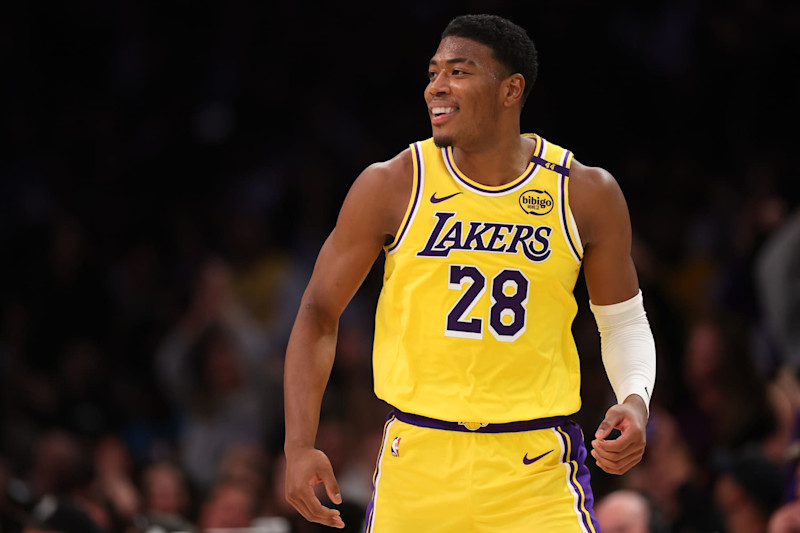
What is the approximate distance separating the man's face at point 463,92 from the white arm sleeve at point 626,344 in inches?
28.5

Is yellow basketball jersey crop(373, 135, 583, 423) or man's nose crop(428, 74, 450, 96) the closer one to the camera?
yellow basketball jersey crop(373, 135, 583, 423)

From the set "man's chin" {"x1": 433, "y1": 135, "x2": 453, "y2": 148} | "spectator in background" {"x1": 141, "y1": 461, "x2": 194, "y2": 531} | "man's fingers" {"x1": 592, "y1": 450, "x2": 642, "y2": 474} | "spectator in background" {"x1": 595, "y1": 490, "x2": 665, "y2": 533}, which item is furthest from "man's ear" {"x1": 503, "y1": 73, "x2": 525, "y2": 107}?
"spectator in background" {"x1": 141, "y1": 461, "x2": 194, "y2": 531}

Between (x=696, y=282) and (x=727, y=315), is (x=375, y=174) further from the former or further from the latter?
(x=696, y=282)

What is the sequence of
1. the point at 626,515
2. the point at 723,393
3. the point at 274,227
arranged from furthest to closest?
1. the point at 274,227
2. the point at 723,393
3. the point at 626,515

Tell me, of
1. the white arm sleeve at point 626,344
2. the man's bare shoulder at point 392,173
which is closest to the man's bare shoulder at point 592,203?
the white arm sleeve at point 626,344

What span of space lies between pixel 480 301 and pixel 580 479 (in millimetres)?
645

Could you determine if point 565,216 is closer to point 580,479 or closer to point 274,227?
point 580,479

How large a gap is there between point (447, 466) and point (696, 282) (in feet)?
19.0

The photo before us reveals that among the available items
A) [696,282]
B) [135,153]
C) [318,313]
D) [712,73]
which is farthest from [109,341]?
[318,313]

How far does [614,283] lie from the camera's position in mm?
4066

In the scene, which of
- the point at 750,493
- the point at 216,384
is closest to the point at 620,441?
the point at 750,493

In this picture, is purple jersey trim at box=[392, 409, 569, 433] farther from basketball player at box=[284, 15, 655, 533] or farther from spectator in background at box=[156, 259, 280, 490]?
spectator in background at box=[156, 259, 280, 490]

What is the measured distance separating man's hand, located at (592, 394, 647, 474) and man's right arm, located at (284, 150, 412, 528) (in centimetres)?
86

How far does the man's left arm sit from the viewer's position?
3984 mm
